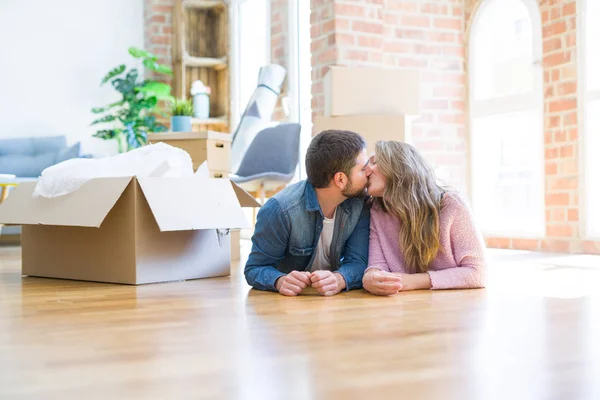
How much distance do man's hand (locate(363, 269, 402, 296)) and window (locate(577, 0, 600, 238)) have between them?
2.40m

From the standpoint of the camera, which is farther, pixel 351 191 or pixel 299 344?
pixel 351 191

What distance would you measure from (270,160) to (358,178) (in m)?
3.02

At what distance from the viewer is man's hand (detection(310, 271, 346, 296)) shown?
7.86 ft

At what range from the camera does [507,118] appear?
5.12 meters

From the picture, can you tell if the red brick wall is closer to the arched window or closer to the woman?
the arched window

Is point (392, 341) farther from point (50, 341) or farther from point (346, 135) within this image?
point (346, 135)

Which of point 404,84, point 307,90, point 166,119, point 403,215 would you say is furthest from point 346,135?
point 166,119

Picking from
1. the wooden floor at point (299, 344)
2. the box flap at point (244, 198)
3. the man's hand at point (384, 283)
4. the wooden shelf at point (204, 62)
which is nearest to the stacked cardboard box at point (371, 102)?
the box flap at point (244, 198)

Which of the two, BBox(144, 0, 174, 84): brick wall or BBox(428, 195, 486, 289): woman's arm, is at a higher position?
BBox(144, 0, 174, 84): brick wall

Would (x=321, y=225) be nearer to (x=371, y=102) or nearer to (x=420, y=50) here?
(x=371, y=102)

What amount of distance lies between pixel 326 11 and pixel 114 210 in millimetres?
2369

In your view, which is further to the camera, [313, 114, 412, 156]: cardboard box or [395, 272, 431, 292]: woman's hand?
[313, 114, 412, 156]: cardboard box

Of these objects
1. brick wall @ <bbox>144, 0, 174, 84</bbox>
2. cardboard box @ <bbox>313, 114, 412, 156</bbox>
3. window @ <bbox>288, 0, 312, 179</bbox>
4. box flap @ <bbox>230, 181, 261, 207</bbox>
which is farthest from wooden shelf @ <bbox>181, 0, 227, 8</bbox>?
box flap @ <bbox>230, 181, 261, 207</bbox>

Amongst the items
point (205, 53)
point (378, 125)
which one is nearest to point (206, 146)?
point (378, 125)
